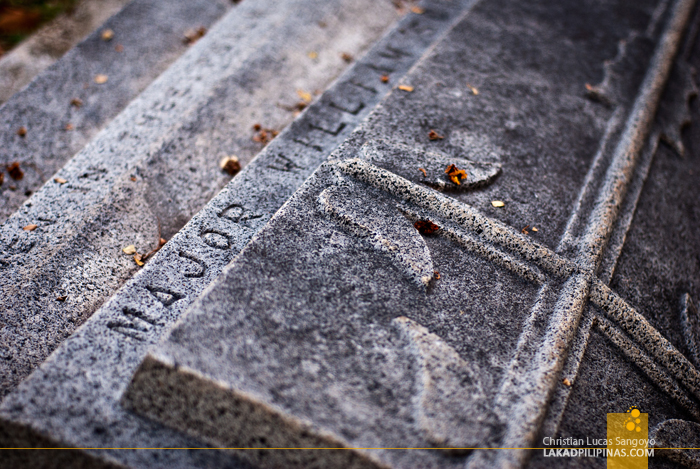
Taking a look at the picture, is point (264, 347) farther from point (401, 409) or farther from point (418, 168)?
point (418, 168)

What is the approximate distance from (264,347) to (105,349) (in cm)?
48

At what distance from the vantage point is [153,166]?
1953 millimetres

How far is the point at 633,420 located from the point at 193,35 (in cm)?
301

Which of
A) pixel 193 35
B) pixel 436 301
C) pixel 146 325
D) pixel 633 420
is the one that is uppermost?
pixel 193 35

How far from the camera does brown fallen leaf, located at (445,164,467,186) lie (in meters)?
1.68

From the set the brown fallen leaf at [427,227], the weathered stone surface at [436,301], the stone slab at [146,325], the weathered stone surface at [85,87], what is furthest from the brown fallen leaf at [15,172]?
the brown fallen leaf at [427,227]

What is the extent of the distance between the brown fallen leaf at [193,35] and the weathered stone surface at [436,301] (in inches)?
62.0

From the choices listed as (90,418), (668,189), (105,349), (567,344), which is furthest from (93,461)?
(668,189)

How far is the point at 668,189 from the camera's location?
2182mm

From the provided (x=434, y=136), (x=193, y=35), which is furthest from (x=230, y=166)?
(x=193, y=35)

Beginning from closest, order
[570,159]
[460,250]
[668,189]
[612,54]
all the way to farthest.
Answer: [460,250] < [570,159] < [668,189] < [612,54]

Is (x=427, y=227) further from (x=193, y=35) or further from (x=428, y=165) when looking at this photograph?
(x=193, y=35)

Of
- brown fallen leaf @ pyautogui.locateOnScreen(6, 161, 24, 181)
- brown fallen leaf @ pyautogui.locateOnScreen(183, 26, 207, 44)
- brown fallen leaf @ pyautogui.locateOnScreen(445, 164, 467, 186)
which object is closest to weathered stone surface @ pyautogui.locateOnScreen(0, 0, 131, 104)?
brown fallen leaf @ pyautogui.locateOnScreen(183, 26, 207, 44)

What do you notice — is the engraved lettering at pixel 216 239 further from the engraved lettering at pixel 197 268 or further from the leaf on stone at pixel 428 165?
the leaf on stone at pixel 428 165
